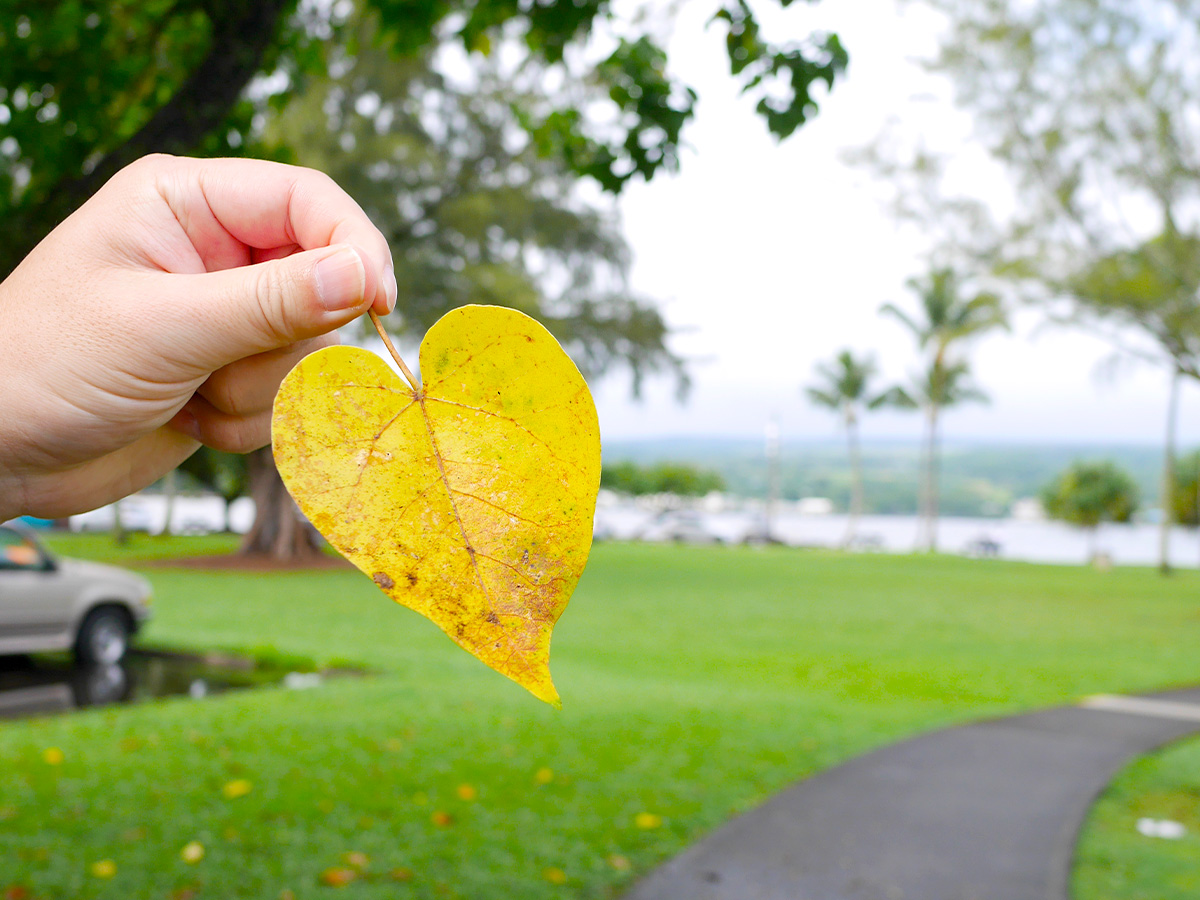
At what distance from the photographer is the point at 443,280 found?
58.4ft

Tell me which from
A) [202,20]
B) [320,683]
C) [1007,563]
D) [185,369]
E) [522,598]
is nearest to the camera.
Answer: [522,598]

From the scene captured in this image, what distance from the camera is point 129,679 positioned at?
9.27 m

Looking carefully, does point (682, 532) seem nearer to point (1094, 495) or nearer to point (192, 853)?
point (1094, 495)

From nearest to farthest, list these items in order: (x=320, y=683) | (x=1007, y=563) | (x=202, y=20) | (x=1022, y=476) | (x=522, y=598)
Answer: (x=522, y=598)
(x=202, y=20)
(x=320, y=683)
(x=1007, y=563)
(x=1022, y=476)

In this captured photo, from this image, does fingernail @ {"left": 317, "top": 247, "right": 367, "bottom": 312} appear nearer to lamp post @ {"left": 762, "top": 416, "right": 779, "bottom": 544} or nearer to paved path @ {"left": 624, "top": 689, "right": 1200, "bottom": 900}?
paved path @ {"left": 624, "top": 689, "right": 1200, "bottom": 900}

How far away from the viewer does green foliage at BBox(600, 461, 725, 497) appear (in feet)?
232

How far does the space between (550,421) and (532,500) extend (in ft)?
0.15

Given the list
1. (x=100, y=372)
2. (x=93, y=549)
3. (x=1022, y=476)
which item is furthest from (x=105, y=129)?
(x=1022, y=476)

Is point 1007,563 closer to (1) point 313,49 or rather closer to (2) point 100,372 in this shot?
(1) point 313,49

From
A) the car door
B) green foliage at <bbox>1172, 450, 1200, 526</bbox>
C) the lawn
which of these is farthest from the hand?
green foliage at <bbox>1172, 450, 1200, 526</bbox>

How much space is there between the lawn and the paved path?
259mm

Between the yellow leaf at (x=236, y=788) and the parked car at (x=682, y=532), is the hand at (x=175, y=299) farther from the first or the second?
the parked car at (x=682, y=532)

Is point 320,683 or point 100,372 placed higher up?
point 100,372

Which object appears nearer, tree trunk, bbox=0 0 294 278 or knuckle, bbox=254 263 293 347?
knuckle, bbox=254 263 293 347
